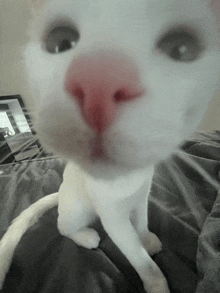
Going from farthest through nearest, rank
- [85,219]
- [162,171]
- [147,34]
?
[85,219], [162,171], [147,34]

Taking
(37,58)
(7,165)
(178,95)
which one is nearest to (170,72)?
(178,95)

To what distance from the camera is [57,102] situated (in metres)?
0.17

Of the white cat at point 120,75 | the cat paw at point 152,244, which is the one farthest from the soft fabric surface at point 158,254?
the white cat at point 120,75

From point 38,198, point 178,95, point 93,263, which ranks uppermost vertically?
point 178,95

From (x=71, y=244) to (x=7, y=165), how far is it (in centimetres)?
19

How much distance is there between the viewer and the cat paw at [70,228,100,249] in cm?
33

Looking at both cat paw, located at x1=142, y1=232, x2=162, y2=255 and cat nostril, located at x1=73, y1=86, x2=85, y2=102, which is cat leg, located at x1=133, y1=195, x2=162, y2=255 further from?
cat nostril, located at x1=73, y1=86, x2=85, y2=102

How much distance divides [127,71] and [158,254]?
1.01 ft

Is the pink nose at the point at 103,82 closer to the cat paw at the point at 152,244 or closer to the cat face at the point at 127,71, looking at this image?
the cat face at the point at 127,71

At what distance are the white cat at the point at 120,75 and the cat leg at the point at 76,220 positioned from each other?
0.55 feet

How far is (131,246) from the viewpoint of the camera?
32 cm

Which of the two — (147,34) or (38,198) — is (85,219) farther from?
(147,34)

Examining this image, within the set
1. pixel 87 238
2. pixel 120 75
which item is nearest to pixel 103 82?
pixel 120 75

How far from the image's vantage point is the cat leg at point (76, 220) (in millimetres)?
339
